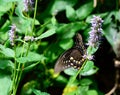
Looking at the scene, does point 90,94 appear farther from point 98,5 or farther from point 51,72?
point 98,5

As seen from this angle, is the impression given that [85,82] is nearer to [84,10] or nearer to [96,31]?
[84,10]

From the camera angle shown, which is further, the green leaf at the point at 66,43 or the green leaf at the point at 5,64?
the green leaf at the point at 66,43

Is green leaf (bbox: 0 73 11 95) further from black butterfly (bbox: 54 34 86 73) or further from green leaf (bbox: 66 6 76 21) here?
green leaf (bbox: 66 6 76 21)

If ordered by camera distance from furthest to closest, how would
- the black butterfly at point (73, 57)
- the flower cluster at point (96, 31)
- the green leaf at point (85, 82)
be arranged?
the green leaf at point (85, 82) → the black butterfly at point (73, 57) → the flower cluster at point (96, 31)

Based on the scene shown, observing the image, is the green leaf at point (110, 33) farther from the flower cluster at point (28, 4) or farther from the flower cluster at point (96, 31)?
the flower cluster at point (96, 31)

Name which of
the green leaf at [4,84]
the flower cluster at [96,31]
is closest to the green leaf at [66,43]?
the green leaf at [4,84]

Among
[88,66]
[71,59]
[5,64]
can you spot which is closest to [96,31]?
[88,66]

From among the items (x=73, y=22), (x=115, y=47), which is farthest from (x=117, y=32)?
(x=73, y=22)
